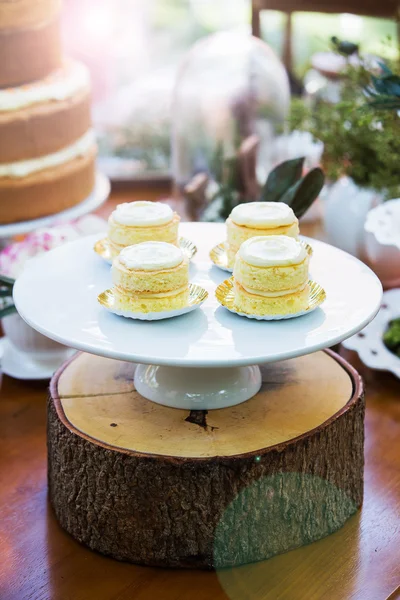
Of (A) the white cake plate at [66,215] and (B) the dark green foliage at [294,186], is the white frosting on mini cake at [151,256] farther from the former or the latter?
(A) the white cake plate at [66,215]

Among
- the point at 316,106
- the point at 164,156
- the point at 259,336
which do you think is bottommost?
the point at 164,156

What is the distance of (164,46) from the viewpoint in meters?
4.02

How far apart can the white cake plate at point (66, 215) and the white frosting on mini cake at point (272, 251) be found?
3.26 feet

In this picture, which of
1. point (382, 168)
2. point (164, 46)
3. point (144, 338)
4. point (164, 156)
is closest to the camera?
point (144, 338)

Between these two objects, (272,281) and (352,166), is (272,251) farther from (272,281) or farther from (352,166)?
(352,166)

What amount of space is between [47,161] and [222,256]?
33.9 inches

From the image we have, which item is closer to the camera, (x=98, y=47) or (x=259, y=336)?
(x=259, y=336)

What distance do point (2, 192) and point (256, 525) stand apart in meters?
1.23

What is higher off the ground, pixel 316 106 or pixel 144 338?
pixel 144 338

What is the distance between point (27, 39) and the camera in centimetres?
225

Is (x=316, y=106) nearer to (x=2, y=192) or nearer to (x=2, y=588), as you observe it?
(x=2, y=192)

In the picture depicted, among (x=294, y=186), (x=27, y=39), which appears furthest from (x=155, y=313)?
(x=27, y=39)

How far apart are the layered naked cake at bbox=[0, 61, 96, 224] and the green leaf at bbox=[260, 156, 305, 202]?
0.71m

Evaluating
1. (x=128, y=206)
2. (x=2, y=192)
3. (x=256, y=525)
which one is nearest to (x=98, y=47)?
(x=2, y=192)
